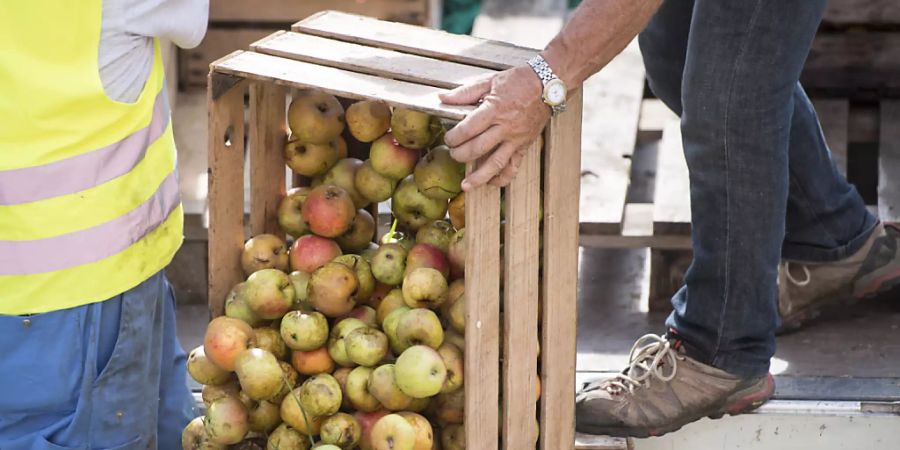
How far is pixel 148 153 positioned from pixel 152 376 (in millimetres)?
480

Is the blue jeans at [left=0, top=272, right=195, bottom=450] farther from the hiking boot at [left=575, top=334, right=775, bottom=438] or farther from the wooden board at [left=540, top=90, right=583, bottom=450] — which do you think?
the hiking boot at [left=575, top=334, right=775, bottom=438]

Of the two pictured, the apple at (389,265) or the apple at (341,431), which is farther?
the apple at (389,265)

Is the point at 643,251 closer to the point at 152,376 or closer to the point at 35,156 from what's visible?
the point at 152,376

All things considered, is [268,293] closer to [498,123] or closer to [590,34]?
[498,123]

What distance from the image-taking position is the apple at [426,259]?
2.52m

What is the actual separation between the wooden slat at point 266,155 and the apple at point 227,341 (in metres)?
0.31

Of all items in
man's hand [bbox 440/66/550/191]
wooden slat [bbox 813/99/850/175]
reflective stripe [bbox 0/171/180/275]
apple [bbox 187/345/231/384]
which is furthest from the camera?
wooden slat [bbox 813/99/850/175]

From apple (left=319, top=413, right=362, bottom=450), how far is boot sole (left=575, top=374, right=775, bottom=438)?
65 cm

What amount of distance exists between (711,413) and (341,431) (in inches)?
35.8

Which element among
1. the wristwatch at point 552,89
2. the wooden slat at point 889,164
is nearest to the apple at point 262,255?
the wristwatch at point 552,89

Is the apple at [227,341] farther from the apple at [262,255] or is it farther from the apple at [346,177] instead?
the apple at [346,177]

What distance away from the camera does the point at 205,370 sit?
2602mm

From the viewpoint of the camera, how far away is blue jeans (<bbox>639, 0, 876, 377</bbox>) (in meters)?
2.59

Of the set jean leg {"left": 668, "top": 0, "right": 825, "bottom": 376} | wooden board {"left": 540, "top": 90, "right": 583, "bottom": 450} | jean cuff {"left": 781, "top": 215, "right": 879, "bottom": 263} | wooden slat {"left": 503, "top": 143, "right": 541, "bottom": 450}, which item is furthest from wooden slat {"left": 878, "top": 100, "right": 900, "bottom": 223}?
wooden slat {"left": 503, "top": 143, "right": 541, "bottom": 450}
